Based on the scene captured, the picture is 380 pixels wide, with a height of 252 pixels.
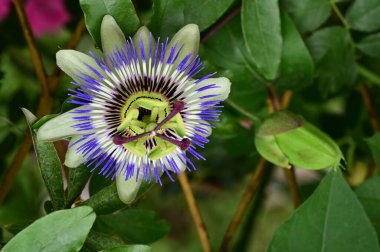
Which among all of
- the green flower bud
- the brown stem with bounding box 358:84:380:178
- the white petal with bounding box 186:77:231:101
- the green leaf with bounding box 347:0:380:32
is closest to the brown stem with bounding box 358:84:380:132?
the brown stem with bounding box 358:84:380:178

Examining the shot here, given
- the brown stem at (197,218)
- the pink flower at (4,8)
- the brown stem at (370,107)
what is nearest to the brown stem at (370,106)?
the brown stem at (370,107)

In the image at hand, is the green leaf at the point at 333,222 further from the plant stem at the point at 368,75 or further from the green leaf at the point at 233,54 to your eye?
the plant stem at the point at 368,75

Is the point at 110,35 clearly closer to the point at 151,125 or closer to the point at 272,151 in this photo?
A: the point at 151,125

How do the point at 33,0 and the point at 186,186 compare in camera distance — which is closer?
the point at 186,186

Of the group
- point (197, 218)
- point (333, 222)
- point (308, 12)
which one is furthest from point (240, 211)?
point (308, 12)

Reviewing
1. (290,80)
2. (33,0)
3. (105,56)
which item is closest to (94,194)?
(105,56)

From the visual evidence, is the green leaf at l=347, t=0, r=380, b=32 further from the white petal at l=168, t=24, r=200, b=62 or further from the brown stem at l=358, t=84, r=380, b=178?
the white petal at l=168, t=24, r=200, b=62

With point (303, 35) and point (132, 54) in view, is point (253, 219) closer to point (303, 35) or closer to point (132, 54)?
point (303, 35)
